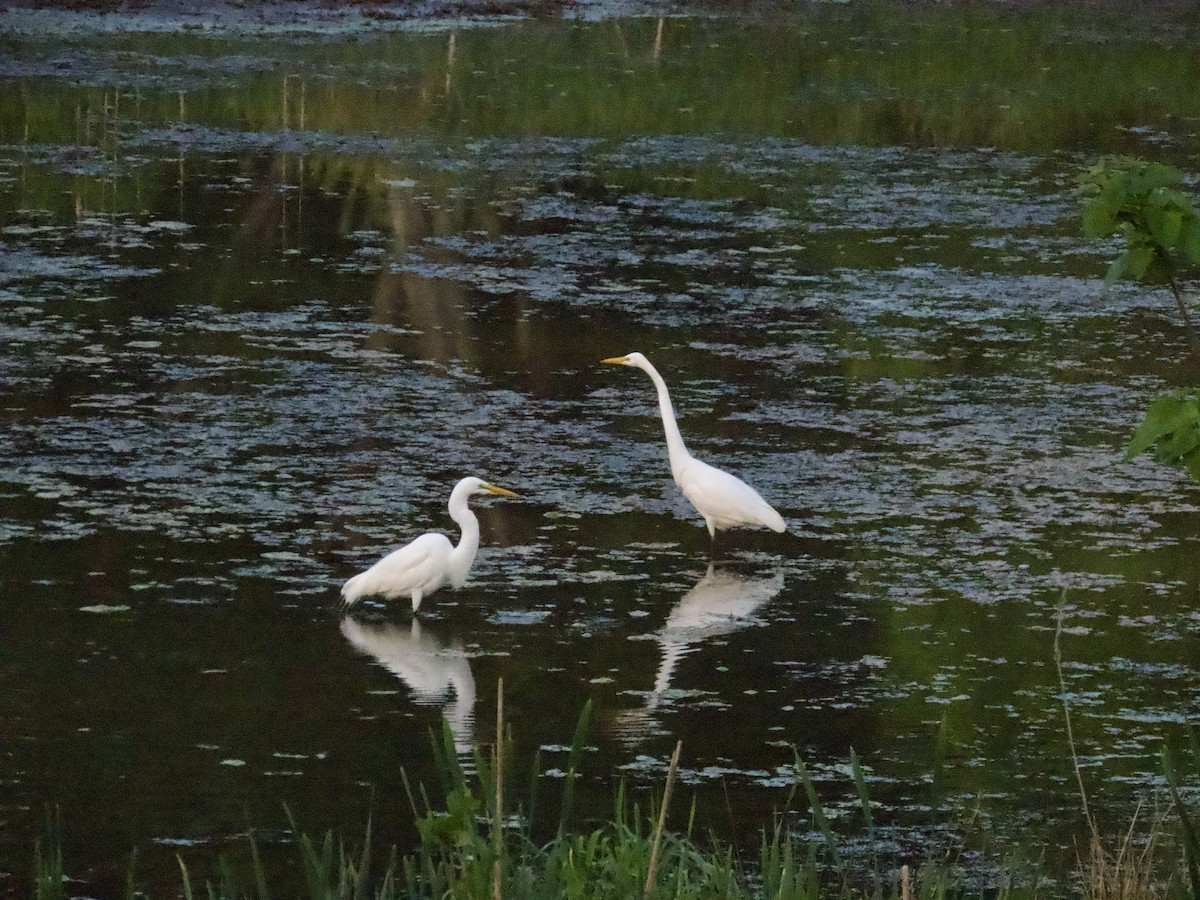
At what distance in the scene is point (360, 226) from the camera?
55.3 ft

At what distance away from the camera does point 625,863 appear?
4574 millimetres

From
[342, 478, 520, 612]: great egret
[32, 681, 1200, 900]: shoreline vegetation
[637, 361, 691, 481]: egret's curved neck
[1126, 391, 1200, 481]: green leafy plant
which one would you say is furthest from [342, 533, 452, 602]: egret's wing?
[1126, 391, 1200, 481]: green leafy plant

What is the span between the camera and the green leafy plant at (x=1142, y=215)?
14.2 ft

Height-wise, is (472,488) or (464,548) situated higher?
(472,488)

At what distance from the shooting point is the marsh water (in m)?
6.91

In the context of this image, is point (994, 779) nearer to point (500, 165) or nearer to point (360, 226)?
point (360, 226)

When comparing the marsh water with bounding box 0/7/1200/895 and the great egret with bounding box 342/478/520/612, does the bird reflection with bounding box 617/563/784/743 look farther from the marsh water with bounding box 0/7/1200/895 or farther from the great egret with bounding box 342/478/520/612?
the great egret with bounding box 342/478/520/612

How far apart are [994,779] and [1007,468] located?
393cm

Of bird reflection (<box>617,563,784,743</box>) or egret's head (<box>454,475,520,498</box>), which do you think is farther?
egret's head (<box>454,475,520,498</box>)

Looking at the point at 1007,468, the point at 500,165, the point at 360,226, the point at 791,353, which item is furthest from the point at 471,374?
the point at 500,165

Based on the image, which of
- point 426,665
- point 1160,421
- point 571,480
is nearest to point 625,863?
point 1160,421

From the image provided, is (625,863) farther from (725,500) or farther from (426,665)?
(725,500)

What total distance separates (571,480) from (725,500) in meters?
1.25

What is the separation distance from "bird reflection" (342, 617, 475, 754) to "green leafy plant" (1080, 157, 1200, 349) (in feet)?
10.6
